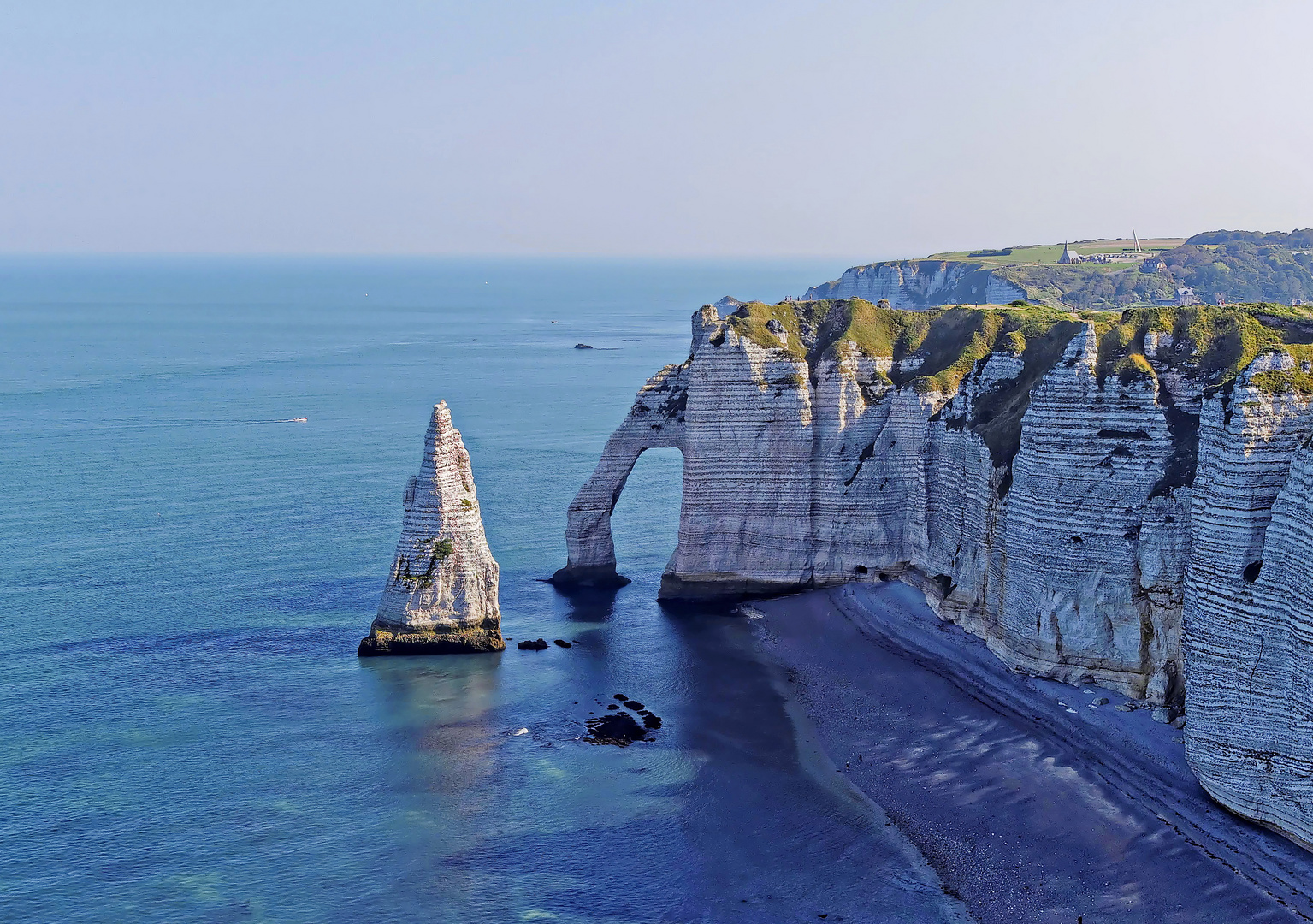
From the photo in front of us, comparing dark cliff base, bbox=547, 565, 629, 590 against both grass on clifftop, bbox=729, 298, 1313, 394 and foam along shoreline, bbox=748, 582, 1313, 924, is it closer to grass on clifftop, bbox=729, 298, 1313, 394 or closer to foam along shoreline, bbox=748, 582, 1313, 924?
foam along shoreline, bbox=748, 582, 1313, 924

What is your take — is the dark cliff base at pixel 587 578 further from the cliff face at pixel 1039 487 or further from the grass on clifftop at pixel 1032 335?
the grass on clifftop at pixel 1032 335

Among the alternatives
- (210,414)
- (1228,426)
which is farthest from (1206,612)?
(210,414)

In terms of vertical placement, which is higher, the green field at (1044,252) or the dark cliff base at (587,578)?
the green field at (1044,252)

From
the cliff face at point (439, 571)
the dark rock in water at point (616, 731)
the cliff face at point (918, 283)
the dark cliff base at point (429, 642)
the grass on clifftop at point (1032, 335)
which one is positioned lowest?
the dark rock in water at point (616, 731)

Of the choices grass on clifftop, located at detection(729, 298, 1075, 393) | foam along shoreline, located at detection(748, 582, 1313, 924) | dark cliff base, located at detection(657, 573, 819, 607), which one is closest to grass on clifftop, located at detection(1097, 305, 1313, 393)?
grass on clifftop, located at detection(729, 298, 1075, 393)

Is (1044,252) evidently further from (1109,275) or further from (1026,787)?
(1026,787)

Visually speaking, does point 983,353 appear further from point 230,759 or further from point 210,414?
point 210,414

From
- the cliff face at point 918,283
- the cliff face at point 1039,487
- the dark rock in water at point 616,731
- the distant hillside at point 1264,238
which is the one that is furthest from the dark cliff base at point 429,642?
the distant hillside at point 1264,238
